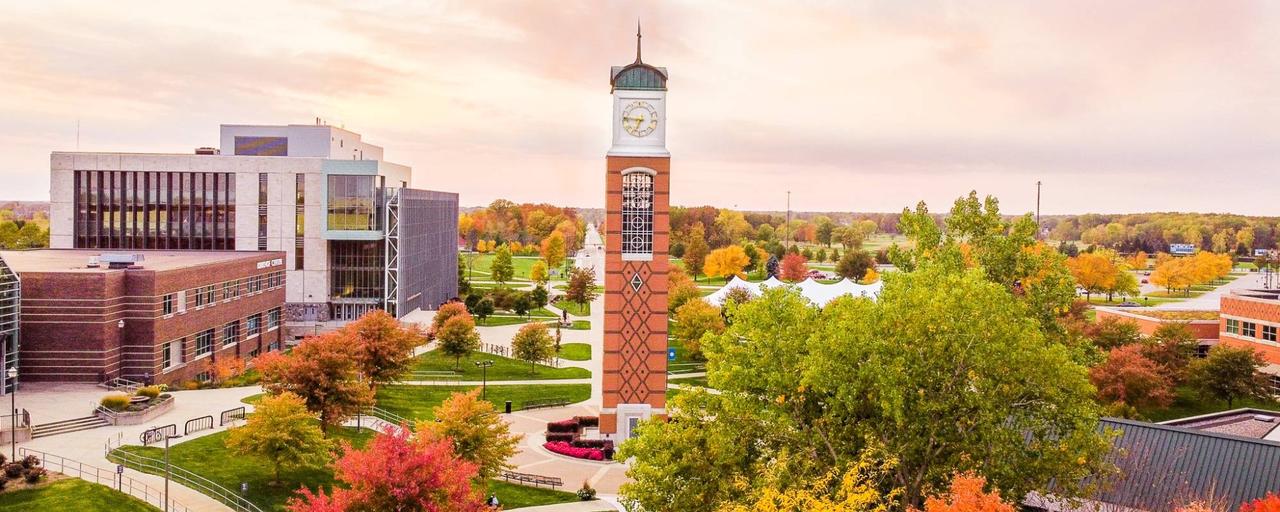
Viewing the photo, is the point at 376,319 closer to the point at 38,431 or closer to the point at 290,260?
the point at 38,431

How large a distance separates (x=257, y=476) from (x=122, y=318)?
16598 millimetres

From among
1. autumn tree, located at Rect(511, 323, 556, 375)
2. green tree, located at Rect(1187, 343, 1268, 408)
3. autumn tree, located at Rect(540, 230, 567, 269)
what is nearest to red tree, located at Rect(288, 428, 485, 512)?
autumn tree, located at Rect(511, 323, 556, 375)

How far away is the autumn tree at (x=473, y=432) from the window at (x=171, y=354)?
20298 millimetres

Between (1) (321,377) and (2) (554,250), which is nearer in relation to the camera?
(1) (321,377)

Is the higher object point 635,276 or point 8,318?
point 635,276

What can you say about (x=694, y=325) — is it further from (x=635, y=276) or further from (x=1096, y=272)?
(x=1096, y=272)

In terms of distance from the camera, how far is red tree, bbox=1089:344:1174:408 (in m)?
42.3

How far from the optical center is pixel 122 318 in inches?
1702

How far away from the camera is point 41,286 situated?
40.9 metres

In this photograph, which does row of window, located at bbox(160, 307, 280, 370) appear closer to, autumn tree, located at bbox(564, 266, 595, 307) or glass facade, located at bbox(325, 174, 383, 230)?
glass facade, located at bbox(325, 174, 383, 230)

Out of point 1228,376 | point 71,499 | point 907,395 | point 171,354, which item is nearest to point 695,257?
point 1228,376

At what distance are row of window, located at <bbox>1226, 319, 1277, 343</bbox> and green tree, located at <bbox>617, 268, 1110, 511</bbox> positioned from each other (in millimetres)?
42589

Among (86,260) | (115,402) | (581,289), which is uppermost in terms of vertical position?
(86,260)

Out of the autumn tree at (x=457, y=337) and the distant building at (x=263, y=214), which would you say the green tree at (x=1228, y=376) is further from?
the distant building at (x=263, y=214)
